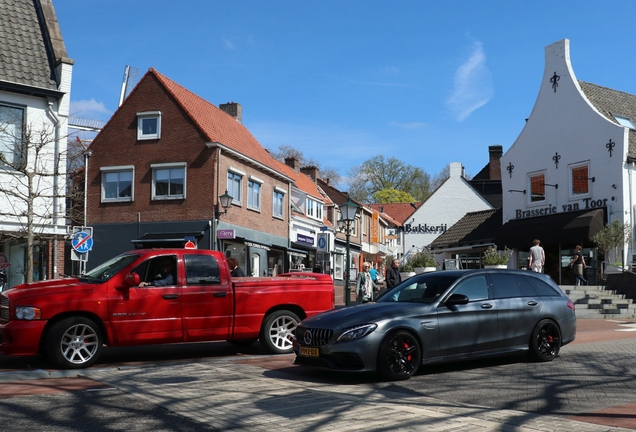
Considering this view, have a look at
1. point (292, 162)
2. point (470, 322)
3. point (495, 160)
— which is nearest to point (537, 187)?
point (470, 322)

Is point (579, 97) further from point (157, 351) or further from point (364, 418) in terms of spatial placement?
point (364, 418)

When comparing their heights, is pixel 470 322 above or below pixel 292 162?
below

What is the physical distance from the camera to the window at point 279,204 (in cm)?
3938

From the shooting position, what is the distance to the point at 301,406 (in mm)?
7312

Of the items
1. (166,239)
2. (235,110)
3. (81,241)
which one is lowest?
(81,241)

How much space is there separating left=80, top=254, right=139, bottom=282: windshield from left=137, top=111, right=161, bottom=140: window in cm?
2368

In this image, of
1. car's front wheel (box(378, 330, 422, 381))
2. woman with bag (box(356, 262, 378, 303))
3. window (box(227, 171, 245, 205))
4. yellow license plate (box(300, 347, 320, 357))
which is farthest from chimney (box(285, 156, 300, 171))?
car's front wheel (box(378, 330, 422, 381))

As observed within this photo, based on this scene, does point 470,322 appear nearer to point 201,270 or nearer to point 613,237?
point 201,270

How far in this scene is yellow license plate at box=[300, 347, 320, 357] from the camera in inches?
365

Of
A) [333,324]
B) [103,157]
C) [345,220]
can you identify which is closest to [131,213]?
[103,157]

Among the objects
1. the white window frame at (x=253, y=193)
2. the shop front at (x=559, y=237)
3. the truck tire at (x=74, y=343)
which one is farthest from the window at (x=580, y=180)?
the truck tire at (x=74, y=343)

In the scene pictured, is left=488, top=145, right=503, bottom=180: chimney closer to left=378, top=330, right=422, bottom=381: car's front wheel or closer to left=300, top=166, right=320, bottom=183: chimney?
left=300, top=166, right=320, bottom=183: chimney

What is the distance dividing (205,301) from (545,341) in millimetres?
5396

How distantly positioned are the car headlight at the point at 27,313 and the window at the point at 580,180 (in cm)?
2523
